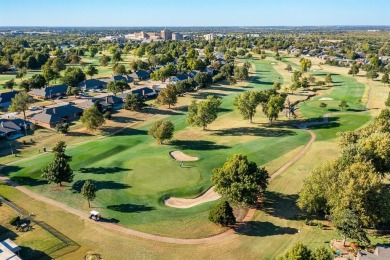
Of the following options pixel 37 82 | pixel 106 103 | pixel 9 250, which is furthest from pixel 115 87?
pixel 9 250

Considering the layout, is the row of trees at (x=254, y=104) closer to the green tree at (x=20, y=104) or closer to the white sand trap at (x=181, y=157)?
the white sand trap at (x=181, y=157)

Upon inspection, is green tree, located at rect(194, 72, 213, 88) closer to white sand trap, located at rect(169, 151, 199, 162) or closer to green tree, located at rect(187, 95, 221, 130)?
green tree, located at rect(187, 95, 221, 130)

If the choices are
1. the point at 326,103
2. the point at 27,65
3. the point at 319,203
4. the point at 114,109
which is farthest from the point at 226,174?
the point at 27,65

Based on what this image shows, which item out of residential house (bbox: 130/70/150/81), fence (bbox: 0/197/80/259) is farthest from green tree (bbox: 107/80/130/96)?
fence (bbox: 0/197/80/259)

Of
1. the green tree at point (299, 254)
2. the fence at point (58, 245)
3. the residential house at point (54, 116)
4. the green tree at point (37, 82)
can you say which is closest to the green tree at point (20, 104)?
the residential house at point (54, 116)

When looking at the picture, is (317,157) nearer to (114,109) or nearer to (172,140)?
(172,140)

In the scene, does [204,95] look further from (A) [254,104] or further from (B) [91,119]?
(B) [91,119]
